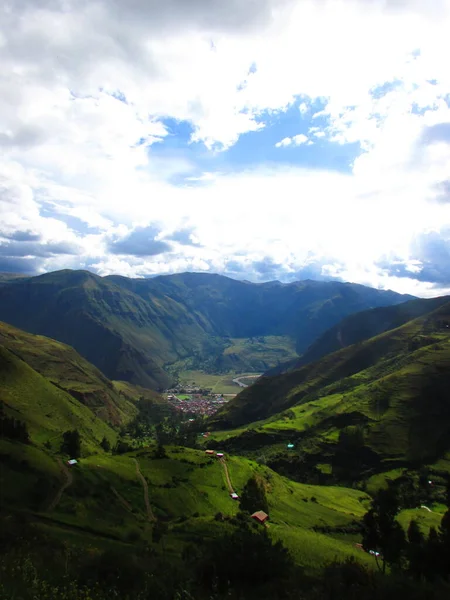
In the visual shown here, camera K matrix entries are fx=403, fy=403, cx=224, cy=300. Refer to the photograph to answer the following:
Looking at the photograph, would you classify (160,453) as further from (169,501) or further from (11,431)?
(11,431)

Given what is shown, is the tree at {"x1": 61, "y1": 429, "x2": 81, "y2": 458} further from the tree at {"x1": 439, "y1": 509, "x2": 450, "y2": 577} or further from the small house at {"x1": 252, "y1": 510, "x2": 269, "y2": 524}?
the tree at {"x1": 439, "y1": 509, "x2": 450, "y2": 577}

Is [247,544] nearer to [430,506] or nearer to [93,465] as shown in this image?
[93,465]

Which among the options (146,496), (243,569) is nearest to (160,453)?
(146,496)

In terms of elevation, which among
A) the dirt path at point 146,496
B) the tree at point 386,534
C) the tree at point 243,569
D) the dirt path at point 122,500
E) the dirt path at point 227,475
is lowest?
the dirt path at point 227,475

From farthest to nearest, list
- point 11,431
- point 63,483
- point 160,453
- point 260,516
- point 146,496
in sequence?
point 160,453 < point 11,431 < point 146,496 < point 260,516 < point 63,483

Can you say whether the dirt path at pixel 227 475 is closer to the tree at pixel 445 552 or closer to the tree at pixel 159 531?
the tree at pixel 159 531

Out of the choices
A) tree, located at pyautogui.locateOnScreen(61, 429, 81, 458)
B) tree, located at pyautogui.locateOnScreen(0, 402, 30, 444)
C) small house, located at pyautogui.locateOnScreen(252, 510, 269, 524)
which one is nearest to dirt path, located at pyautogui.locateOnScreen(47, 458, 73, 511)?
tree, located at pyautogui.locateOnScreen(0, 402, 30, 444)

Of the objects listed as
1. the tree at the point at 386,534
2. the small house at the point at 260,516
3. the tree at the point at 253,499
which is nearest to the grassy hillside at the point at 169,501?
the tree at the point at 253,499

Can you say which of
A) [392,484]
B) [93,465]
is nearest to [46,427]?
[93,465]
